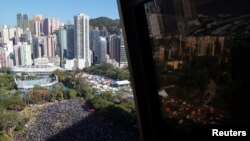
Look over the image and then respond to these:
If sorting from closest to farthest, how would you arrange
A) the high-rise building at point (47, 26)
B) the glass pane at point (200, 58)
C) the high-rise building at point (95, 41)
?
the glass pane at point (200, 58), the high-rise building at point (95, 41), the high-rise building at point (47, 26)

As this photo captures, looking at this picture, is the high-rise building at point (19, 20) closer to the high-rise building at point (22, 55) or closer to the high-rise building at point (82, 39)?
the high-rise building at point (22, 55)

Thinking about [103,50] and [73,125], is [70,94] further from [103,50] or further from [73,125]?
[103,50]

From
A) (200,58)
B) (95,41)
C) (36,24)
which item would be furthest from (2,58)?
(200,58)

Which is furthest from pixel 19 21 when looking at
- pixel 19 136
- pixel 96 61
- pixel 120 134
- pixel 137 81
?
pixel 137 81

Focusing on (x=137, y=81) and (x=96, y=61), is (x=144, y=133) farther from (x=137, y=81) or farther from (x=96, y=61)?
(x=96, y=61)

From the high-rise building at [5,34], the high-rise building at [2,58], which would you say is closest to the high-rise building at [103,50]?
the high-rise building at [2,58]
